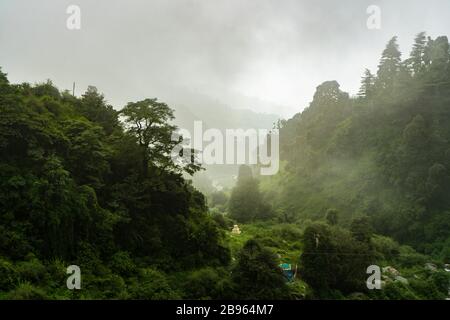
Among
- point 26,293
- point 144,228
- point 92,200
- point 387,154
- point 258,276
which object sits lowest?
point 258,276

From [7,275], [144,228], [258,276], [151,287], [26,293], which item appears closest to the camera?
[26,293]

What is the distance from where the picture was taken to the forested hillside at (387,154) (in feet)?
173

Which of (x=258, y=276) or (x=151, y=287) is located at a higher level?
(x=258, y=276)

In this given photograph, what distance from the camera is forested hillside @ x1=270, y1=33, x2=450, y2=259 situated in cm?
5288

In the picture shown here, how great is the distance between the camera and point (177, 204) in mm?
29781

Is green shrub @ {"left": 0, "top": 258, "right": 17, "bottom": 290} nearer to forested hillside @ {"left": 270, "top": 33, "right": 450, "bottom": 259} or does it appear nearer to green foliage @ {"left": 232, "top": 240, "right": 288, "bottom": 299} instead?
green foliage @ {"left": 232, "top": 240, "right": 288, "bottom": 299}

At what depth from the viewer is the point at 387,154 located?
60.4 m

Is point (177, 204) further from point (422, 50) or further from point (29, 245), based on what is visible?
point (422, 50)

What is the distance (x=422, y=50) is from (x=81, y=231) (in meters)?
69.7

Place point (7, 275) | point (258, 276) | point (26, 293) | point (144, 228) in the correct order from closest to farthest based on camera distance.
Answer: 1. point (26, 293)
2. point (7, 275)
3. point (258, 276)
4. point (144, 228)

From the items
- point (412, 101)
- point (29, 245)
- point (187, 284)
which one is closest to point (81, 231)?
point (29, 245)

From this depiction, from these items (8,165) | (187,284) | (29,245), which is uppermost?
(8,165)

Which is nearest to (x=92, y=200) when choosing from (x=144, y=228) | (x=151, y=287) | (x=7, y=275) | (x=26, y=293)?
(x=144, y=228)

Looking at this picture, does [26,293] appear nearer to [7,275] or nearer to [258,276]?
[7,275]
